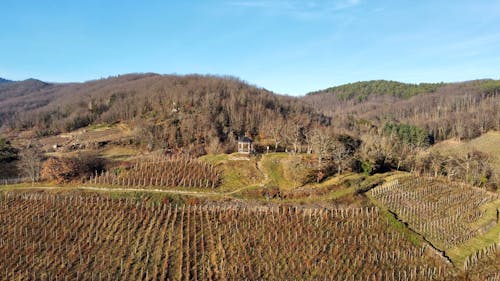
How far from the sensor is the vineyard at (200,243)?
75.7 ft

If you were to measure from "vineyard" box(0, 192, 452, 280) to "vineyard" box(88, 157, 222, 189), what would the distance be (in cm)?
580

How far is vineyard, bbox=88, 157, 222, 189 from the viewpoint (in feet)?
131

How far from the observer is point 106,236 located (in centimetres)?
2750

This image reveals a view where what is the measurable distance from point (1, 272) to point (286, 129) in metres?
54.2

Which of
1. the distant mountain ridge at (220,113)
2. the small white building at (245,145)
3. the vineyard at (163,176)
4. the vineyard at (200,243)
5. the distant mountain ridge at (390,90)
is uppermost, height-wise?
the distant mountain ridge at (390,90)

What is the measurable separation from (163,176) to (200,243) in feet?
52.5

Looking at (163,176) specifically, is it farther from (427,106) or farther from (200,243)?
(427,106)

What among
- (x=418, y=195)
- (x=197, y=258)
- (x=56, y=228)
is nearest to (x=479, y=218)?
(x=418, y=195)

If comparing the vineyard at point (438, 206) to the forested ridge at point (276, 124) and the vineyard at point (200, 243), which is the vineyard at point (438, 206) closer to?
the vineyard at point (200, 243)

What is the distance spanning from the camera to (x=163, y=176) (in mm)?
40906

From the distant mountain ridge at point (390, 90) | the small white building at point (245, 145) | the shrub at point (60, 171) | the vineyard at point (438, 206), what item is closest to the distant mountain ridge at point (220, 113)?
the small white building at point (245, 145)

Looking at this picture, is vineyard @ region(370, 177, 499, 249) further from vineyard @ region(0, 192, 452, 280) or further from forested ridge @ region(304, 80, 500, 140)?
forested ridge @ region(304, 80, 500, 140)

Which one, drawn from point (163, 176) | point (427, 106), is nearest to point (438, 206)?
point (163, 176)

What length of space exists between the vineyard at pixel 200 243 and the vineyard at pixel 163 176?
580 centimetres
